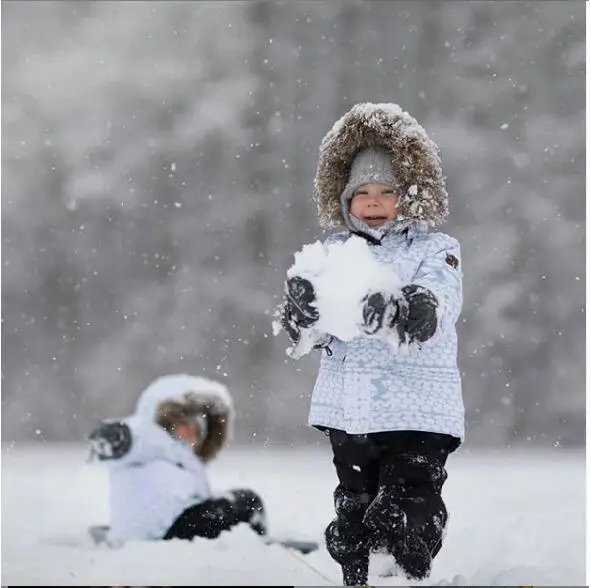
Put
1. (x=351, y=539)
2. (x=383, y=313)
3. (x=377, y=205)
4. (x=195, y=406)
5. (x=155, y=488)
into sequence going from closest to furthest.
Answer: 1. (x=383, y=313)
2. (x=351, y=539)
3. (x=377, y=205)
4. (x=155, y=488)
5. (x=195, y=406)

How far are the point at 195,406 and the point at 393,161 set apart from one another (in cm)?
203

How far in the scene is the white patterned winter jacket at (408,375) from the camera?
251cm

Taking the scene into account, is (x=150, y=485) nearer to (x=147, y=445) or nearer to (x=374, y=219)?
(x=147, y=445)

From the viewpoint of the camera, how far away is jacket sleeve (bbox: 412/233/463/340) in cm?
246

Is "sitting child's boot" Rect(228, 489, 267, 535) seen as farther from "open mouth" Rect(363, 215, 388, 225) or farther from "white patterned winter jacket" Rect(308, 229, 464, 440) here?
"open mouth" Rect(363, 215, 388, 225)

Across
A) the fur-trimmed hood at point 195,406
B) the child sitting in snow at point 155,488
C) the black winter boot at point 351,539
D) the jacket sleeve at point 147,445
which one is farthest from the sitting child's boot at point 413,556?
the fur-trimmed hood at point 195,406

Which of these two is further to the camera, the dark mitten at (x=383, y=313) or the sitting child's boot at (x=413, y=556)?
the sitting child's boot at (x=413, y=556)

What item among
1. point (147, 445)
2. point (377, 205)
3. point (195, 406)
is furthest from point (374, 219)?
point (195, 406)

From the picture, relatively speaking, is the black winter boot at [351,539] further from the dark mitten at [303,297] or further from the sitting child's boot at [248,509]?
the sitting child's boot at [248,509]

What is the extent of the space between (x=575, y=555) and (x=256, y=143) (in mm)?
10259

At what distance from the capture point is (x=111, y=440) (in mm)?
3645

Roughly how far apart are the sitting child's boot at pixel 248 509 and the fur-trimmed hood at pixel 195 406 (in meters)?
0.37

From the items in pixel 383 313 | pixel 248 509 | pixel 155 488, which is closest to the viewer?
pixel 383 313

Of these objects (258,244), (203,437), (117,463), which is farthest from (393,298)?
(258,244)
